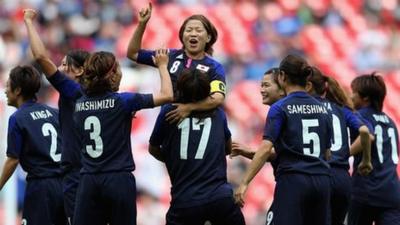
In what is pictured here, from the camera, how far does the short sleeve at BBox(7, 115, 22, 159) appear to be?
10.8 metres

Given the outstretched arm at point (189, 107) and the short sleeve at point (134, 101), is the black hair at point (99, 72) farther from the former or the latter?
the outstretched arm at point (189, 107)

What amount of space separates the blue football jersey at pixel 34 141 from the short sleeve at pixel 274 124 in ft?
7.04

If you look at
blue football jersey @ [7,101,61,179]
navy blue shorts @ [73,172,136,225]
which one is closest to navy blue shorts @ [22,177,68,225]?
blue football jersey @ [7,101,61,179]

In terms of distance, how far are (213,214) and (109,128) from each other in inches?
40.8

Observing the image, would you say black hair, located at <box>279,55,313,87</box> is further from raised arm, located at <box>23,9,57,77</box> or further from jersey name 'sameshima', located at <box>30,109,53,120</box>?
jersey name 'sameshima', located at <box>30,109,53,120</box>

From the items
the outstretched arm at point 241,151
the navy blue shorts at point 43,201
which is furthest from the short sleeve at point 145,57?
the navy blue shorts at point 43,201

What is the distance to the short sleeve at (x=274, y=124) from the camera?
9.73m

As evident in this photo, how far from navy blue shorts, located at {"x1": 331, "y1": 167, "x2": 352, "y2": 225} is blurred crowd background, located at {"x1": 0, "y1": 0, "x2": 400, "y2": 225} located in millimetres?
8279

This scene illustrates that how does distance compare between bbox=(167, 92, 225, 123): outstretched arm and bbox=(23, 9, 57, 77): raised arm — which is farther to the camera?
bbox=(23, 9, 57, 77): raised arm

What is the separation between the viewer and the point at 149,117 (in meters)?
20.0

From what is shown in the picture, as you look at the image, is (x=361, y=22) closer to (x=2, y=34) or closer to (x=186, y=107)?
(x=2, y=34)

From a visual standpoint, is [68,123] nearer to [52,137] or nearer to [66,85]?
[66,85]

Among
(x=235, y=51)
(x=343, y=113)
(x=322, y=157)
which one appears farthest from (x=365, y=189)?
(x=235, y=51)

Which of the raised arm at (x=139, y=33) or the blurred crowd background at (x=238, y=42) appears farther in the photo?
the blurred crowd background at (x=238, y=42)
